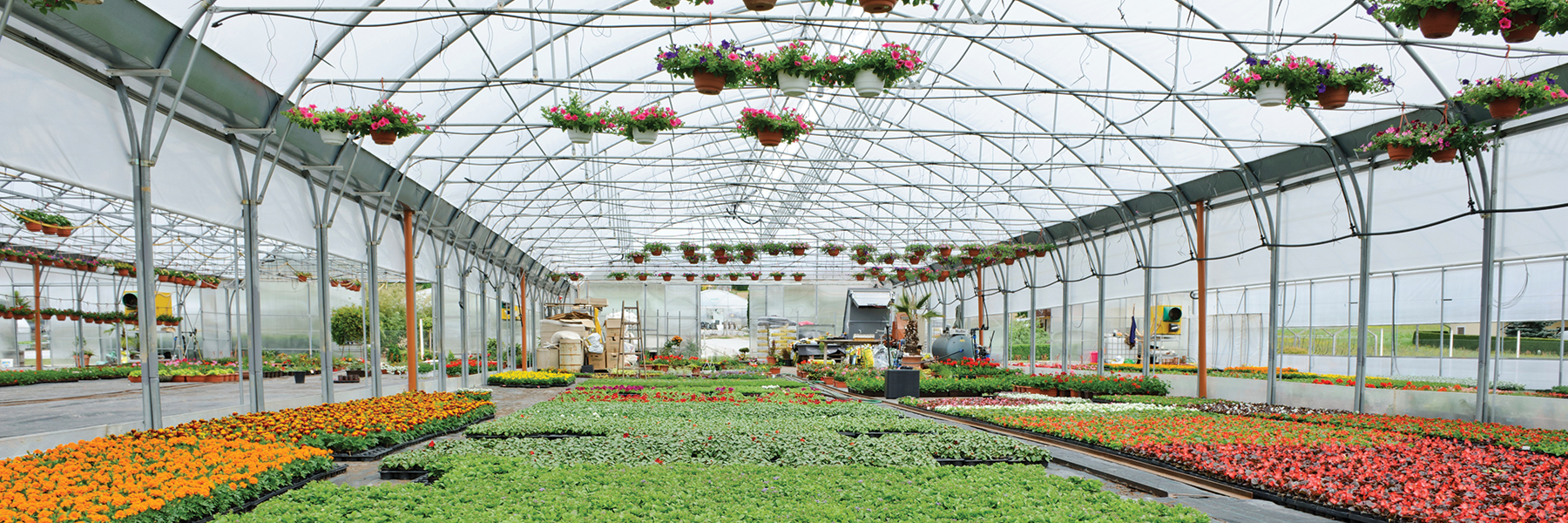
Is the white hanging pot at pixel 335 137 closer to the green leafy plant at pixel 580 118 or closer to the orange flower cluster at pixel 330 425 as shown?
the green leafy plant at pixel 580 118

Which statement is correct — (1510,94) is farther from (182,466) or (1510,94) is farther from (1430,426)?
(182,466)

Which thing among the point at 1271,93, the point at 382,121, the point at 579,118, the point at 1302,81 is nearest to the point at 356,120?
the point at 382,121

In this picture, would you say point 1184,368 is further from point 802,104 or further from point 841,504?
point 841,504

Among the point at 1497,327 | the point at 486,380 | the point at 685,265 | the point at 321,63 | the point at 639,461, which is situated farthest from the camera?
the point at 685,265

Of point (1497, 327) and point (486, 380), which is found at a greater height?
point (1497, 327)

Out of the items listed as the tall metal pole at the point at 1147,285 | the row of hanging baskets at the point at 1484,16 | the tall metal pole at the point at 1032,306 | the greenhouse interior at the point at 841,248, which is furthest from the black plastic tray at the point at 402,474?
the tall metal pole at the point at 1032,306

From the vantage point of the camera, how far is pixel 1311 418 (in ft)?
44.3

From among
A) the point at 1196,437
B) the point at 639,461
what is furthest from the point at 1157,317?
the point at 639,461

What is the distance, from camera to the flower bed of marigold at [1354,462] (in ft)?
21.6

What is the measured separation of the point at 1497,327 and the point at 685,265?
34.5 m

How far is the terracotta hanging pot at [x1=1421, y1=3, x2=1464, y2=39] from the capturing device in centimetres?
692

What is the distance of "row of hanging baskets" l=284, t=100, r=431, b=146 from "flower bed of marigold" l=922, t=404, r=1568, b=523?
991 cm

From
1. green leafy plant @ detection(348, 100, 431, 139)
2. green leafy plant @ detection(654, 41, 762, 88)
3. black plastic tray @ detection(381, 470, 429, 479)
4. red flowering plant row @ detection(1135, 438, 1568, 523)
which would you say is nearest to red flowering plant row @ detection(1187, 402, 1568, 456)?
red flowering plant row @ detection(1135, 438, 1568, 523)

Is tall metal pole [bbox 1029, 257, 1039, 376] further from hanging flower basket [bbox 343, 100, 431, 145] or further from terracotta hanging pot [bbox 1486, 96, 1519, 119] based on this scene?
hanging flower basket [bbox 343, 100, 431, 145]
